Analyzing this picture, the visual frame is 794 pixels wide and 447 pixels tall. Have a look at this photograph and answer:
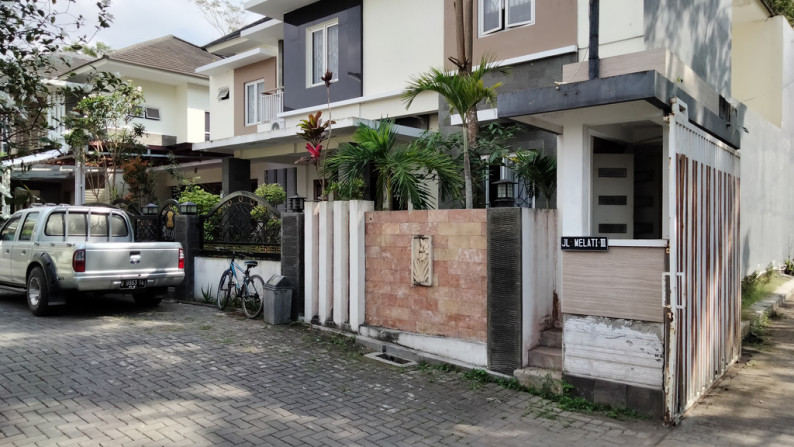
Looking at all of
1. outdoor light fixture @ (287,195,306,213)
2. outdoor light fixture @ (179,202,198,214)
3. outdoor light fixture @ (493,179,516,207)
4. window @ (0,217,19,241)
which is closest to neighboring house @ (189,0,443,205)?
outdoor light fixture @ (287,195,306,213)

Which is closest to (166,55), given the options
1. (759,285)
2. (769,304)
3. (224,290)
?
(224,290)

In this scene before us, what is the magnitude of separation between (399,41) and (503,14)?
2.69 metres

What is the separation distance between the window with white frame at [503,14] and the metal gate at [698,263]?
480 centimetres

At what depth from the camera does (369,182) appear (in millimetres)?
8953

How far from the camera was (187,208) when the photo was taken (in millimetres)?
11828

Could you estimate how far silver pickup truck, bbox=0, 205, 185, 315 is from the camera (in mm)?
9430

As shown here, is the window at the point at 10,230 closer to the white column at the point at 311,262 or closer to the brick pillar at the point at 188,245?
the brick pillar at the point at 188,245

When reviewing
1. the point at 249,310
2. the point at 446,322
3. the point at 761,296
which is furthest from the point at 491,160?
the point at 761,296

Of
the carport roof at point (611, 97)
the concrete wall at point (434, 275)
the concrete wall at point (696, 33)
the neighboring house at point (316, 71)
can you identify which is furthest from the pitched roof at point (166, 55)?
the carport roof at point (611, 97)

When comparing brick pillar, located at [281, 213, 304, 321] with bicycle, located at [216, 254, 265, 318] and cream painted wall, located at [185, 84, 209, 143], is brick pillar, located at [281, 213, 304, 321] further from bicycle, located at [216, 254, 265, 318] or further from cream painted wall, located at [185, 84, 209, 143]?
cream painted wall, located at [185, 84, 209, 143]

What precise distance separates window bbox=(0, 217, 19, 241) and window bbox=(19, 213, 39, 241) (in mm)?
364

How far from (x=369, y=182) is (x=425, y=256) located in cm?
208

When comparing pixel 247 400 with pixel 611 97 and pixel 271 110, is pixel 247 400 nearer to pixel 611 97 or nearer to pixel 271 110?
pixel 611 97

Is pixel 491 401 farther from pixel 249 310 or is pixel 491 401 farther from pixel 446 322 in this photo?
pixel 249 310
